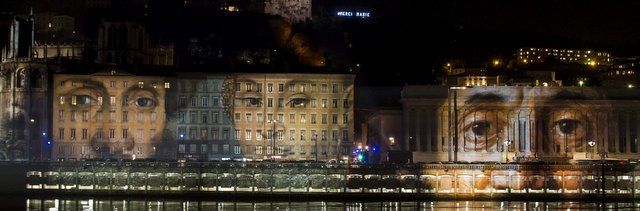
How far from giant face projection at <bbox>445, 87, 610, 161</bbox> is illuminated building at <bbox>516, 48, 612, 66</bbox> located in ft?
198

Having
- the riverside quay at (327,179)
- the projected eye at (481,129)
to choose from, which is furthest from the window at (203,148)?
the projected eye at (481,129)

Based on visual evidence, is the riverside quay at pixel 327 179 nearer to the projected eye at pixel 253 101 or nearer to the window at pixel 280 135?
the window at pixel 280 135

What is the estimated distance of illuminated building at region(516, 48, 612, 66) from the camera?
511 ft

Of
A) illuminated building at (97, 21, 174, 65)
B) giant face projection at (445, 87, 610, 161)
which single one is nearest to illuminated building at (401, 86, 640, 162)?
giant face projection at (445, 87, 610, 161)

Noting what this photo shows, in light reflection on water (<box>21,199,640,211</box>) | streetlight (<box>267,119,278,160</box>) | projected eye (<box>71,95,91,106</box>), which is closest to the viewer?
light reflection on water (<box>21,199,640,211</box>)

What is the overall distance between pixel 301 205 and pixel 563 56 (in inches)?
4190

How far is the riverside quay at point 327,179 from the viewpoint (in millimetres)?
70875

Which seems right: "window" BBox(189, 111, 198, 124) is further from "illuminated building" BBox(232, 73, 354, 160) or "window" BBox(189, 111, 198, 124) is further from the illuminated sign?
the illuminated sign

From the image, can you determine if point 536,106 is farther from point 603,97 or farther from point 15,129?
point 15,129

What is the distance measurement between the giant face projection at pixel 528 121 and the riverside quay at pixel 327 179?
17869mm

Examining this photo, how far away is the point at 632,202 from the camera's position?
2717 inches

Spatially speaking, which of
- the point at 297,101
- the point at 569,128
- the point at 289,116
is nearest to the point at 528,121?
the point at 569,128

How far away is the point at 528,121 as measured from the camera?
298ft

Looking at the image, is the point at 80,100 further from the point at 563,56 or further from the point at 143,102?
the point at 563,56
